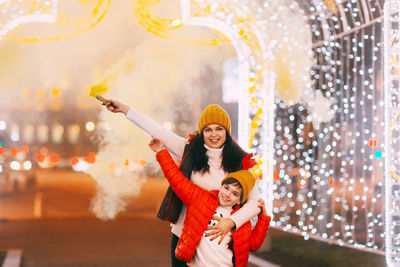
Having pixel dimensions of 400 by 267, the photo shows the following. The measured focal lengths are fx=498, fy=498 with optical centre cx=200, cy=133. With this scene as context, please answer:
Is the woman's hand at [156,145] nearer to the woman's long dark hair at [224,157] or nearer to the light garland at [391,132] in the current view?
the woman's long dark hair at [224,157]

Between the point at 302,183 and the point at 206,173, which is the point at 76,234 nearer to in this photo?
the point at 302,183

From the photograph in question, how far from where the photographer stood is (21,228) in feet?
21.9

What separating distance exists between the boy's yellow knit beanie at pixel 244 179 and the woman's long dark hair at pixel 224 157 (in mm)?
109

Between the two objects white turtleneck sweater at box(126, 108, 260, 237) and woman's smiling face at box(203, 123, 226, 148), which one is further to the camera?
woman's smiling face at box(203, 123, 226, 148)

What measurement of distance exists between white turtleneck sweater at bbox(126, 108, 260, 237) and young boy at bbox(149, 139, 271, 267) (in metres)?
0.05

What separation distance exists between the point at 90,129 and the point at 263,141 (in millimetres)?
8504

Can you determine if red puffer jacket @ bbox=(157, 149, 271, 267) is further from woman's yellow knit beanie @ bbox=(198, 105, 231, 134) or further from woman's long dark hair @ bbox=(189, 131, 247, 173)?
woman's yellow knit beanie @ bbox=(198, 105, 231, 134)

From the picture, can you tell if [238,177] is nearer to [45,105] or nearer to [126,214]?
[126,214]

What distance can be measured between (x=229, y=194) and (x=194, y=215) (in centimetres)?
17

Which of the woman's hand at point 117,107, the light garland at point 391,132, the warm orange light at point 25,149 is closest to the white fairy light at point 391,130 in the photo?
the light garland at point 391,132

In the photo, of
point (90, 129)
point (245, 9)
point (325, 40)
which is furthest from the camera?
point (90, 129)

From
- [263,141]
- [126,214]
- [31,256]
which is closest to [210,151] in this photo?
[263,141]

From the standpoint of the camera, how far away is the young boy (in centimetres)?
209

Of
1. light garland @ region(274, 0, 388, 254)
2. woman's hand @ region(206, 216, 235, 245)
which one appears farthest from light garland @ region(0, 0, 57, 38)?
woman's hand @ region(206, 216, 235, 245)
